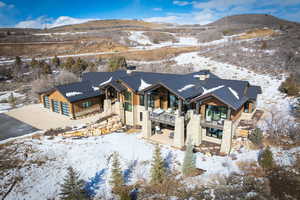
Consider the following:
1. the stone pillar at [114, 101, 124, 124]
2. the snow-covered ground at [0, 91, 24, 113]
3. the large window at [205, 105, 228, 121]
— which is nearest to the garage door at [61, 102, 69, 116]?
the stone pillar at [114, 101, 124, 124]

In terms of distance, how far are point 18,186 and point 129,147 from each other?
24.5ft

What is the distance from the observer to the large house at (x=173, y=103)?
47.8 ft

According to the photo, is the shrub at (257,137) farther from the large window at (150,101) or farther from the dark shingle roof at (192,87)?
the large window at (150,101)

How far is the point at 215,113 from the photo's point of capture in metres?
15.2

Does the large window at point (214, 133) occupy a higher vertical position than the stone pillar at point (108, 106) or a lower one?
lower

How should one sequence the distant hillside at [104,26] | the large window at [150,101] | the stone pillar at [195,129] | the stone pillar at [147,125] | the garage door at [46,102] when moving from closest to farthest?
the stone pillar at [195,129] → the stone pillar at [147,125] → the large window at [150,101] → the garage door at [46,102] → the distant hillside at [104,26]

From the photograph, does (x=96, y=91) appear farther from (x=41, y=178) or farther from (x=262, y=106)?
(x=262, y=106)

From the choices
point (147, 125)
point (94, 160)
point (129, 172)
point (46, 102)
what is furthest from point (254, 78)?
point (46, 102)

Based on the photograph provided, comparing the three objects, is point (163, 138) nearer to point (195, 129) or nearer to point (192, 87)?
point (195, 129)

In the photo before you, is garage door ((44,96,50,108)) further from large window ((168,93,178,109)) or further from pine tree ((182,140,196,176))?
pine tree ((182,140,196,176))

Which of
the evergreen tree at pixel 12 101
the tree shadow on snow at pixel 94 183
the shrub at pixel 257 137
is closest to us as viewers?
the tree shadow on snow at pixel 94 183

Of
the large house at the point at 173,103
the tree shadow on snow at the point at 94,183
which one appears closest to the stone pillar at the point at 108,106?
the large house at the point at 173,103

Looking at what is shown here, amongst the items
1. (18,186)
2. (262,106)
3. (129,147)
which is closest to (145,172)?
(129,147)

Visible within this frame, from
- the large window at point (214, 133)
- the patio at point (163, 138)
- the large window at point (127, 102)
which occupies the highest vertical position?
the large window at point (127, 102)
